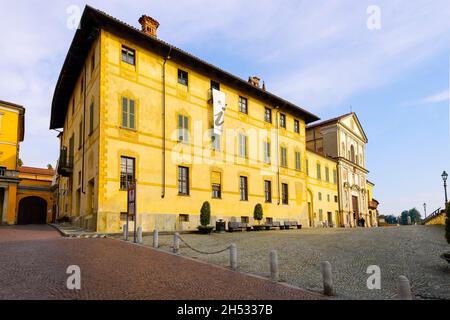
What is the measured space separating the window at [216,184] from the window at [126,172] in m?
6.27

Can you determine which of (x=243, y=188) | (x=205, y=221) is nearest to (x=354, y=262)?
(x=205, y=221)

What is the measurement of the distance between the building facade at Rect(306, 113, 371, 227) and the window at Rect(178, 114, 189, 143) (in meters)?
24.8

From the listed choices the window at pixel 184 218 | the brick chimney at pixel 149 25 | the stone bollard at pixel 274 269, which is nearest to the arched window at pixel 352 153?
the window at pixel 184 218

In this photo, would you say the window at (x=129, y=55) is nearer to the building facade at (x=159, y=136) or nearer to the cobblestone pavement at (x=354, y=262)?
the building facade at (x=159, y=136)

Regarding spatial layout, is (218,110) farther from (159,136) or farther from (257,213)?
(257,213)

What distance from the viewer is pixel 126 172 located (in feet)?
64.4

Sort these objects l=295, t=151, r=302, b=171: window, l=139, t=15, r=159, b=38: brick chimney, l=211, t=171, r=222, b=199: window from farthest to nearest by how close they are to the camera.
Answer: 1. l=295, t=151, r=302, b=171: window
2. l=211, t=171, r=222, b=199: window
3. l=139, t=15, r=159, b=38: brick chimney

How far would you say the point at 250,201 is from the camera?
89.6ft

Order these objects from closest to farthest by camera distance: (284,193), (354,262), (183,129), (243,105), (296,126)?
(354,262) < (183,129) < (243,105) < (284,193) < (296,126)

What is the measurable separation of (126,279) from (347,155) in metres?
42.0

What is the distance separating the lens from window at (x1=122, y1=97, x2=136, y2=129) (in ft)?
65.3

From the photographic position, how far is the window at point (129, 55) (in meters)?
20.6

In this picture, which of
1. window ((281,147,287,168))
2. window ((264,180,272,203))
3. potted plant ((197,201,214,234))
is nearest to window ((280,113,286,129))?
window ((281,147,287,168))

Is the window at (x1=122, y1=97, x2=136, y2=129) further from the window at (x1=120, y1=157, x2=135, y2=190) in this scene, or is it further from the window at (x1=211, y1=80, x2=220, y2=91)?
the window at (x1=211, y1=80, x2=220, y2=91)
